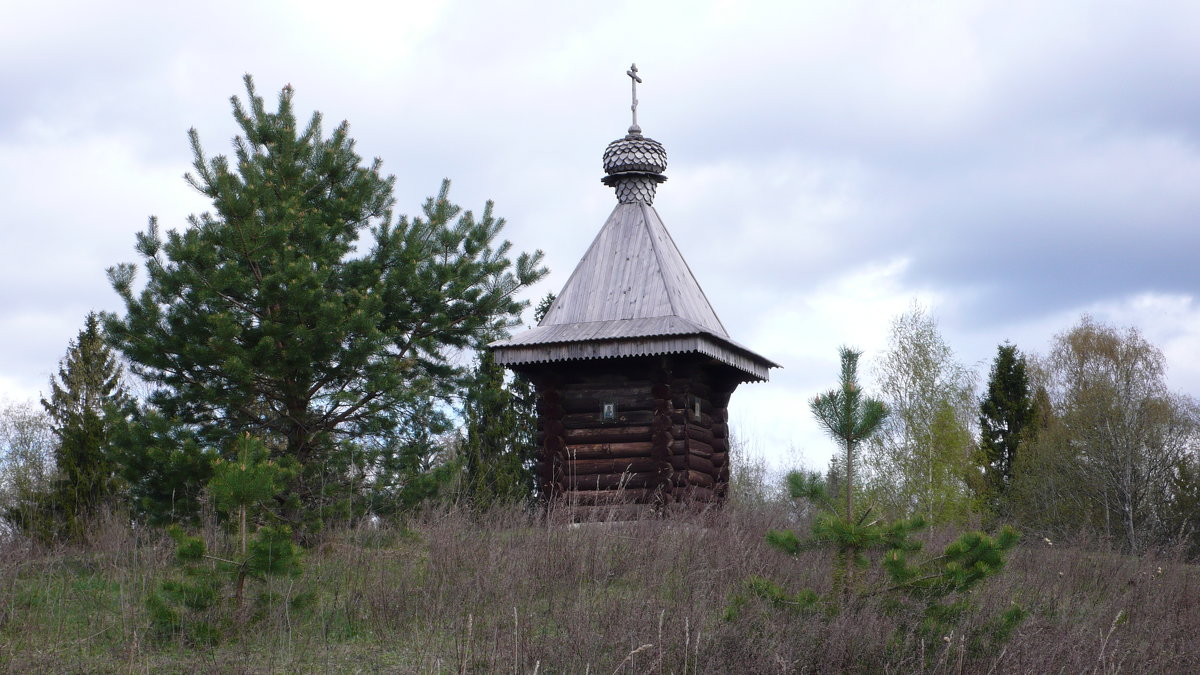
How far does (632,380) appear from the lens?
14.2 meters

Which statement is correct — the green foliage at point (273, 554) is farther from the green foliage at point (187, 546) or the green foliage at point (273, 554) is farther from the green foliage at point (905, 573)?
the green foliage at point (905, 573)

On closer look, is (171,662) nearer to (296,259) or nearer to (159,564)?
(159,564)

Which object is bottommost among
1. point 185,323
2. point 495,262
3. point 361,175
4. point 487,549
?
point 487,549

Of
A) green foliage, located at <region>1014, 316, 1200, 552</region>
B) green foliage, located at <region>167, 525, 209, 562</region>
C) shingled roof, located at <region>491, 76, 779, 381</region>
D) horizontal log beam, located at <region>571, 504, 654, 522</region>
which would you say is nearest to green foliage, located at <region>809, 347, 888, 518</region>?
green foliage, located at <region>167, 525, 209, 562</region>

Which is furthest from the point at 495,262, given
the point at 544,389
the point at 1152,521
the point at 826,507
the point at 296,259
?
the point at 1152,521

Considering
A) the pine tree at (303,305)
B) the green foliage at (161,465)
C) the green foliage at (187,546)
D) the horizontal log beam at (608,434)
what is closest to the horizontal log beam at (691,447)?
the horizontal log beam at (608,434)

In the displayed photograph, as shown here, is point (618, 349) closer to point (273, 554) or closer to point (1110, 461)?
point (273, 554)

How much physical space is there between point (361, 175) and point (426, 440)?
3.47 metres

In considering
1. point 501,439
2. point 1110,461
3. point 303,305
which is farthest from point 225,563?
point 1110,461

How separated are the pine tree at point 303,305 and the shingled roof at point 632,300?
3.35 feet

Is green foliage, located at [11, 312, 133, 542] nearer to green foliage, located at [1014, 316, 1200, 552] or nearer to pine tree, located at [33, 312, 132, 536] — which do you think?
pine tree, located at [33, 312, 132, 536]

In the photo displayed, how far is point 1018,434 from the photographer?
90.9 feet

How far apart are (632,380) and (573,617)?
771 cm

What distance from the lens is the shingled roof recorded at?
13.6 metres
